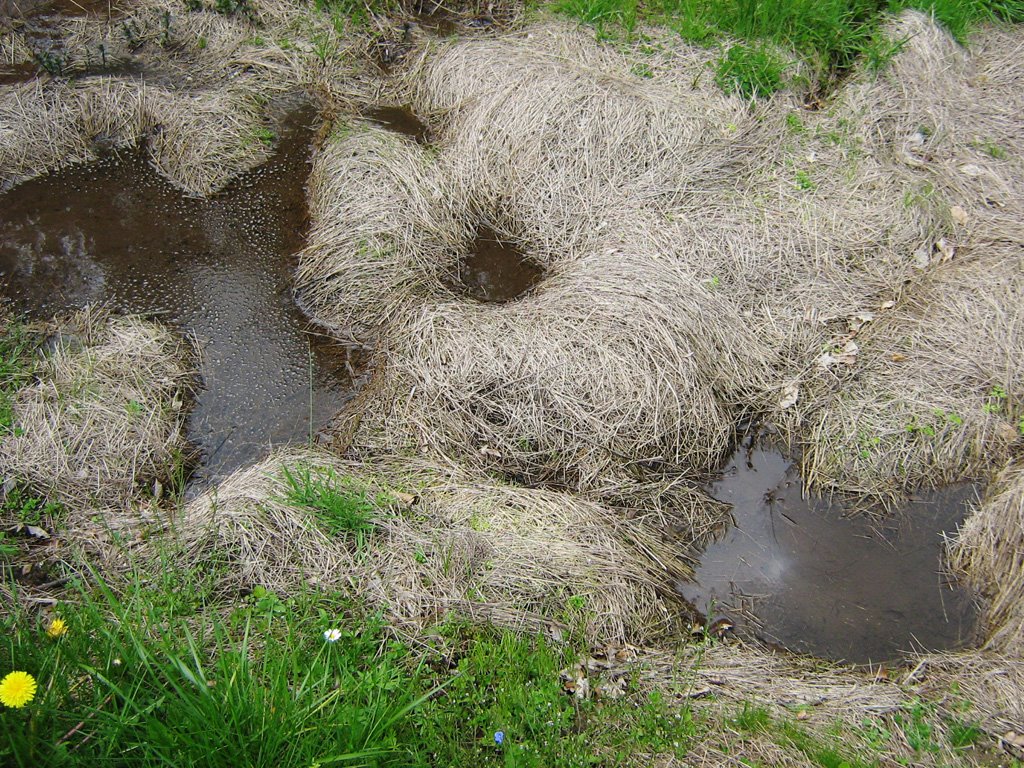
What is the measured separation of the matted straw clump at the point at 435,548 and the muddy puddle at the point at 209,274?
0.57 meters

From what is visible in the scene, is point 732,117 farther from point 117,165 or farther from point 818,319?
point 117,165

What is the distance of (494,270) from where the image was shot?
4699mm

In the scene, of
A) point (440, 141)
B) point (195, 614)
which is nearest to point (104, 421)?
point (195, 614)

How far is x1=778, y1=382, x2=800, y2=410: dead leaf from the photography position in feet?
13.1

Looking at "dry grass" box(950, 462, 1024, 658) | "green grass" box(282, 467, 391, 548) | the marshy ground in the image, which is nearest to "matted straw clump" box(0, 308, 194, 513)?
the marshy ground

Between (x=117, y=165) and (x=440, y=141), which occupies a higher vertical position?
(x=440, y=141)

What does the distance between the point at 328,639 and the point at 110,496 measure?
5.27 ft

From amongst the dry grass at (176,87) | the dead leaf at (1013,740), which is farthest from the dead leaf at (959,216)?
the dry grass at (176,87)

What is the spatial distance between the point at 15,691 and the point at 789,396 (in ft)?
11.7

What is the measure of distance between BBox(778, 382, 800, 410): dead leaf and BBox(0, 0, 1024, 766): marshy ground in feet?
0.06

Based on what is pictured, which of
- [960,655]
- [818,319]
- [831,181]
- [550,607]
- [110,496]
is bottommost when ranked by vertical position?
[110,496]

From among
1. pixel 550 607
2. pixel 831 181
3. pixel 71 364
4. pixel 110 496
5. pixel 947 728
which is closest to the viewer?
pixel 947 728

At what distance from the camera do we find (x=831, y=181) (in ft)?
15.6

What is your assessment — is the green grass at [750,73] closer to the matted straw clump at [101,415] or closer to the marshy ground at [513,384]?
the marshy ground at [513,384]
